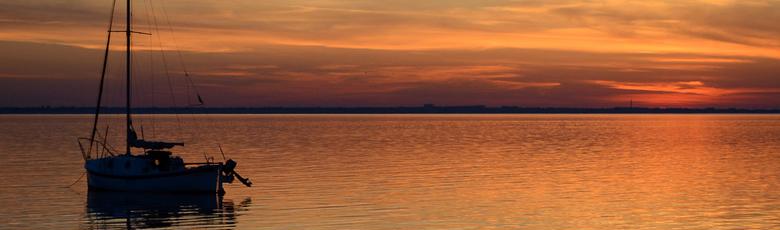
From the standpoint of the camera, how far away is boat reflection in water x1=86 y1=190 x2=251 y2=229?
42531 millimetres

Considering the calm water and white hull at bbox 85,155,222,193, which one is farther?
white hull at bbox 85,155,222,193

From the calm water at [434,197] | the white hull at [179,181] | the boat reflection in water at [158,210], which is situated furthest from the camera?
the white hull at [179,181]

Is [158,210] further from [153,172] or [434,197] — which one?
[434,197]

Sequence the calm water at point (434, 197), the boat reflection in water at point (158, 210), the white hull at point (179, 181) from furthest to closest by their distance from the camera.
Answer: the white hull at point (179, 181), the boat reflection in water at point (158, 210), the calm water at point (434, 197)

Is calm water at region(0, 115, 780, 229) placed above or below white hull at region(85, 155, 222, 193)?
below

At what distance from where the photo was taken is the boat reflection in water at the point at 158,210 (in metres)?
42.5

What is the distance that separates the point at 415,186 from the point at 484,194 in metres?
5.99

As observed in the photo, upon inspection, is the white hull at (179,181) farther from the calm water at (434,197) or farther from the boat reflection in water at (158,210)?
the calm water at (434,197)

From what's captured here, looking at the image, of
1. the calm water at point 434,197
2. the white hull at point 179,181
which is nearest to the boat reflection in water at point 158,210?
the calm water at point 434,197

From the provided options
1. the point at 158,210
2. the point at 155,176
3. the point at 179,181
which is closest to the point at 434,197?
the point at 179,181

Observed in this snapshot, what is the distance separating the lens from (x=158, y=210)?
47.0m

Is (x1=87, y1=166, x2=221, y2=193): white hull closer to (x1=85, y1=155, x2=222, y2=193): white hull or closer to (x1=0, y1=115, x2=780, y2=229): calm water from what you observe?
(x1=85, y1=155, x2=222, y2=193): white hull

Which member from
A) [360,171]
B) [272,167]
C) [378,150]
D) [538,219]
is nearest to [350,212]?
[538,219]

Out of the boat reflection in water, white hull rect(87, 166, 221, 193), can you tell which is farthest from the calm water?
white hull rect(87, 166, 221, 193)
